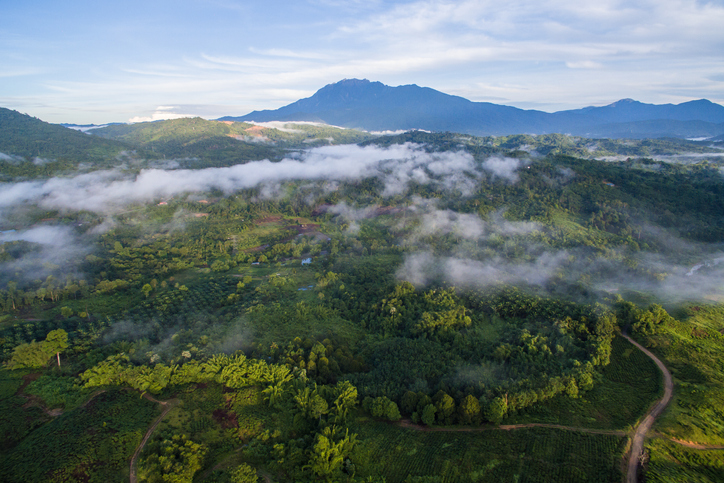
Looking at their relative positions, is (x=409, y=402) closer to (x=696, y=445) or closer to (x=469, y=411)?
(x=469, y=411)

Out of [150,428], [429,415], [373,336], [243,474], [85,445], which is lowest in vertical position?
[373,336]

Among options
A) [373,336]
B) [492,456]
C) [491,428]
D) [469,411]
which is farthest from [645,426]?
[373,336]

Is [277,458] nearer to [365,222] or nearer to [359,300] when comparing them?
[359,300]

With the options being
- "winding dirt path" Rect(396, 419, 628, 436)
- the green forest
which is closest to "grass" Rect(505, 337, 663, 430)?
the green forest

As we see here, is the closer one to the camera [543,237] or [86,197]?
[543,237]

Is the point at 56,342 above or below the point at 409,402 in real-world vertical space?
above

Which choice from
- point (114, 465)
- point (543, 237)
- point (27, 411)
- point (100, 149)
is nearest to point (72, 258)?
point (27, 411)
